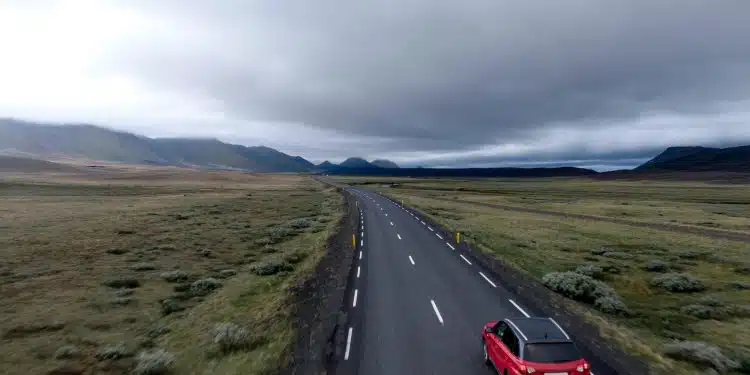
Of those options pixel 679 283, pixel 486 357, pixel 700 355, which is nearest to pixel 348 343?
pixel 486 357

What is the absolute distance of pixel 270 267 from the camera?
23422 mm

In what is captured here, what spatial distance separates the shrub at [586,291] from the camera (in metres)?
16.7

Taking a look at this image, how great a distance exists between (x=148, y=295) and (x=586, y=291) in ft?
71.2

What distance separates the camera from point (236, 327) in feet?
46.6

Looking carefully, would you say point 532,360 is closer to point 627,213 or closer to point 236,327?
point 236,327

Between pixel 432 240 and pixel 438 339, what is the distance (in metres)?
20.1

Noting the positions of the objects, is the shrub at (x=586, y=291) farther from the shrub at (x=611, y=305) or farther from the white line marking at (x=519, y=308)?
the white line marking at (x=519, y=308)

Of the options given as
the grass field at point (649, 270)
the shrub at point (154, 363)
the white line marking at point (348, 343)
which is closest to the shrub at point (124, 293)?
the shrub at point (154, 363)

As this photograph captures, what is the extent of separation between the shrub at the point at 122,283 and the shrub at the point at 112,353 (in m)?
8.16

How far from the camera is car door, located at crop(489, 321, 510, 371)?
10316 millimetres

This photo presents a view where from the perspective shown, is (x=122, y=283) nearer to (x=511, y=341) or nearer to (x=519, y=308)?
(x=511, y=341)

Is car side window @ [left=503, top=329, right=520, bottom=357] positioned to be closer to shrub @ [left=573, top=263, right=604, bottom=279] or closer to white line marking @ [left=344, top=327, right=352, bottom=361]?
white line marking @ [left=344, top=327, right=352, bottom=361]

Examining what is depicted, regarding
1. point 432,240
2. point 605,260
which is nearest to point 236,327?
point 432,240

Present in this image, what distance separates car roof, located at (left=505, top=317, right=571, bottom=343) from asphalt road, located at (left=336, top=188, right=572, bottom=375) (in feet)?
6.05
